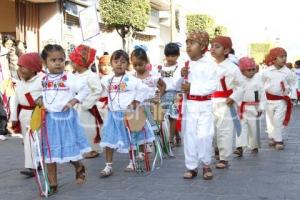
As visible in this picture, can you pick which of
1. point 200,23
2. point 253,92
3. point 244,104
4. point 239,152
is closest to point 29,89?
point 239,152

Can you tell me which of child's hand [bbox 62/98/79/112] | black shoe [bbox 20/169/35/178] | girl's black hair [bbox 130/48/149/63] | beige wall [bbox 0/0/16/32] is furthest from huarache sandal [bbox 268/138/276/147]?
beige wall [bbox 0/0/16/32]

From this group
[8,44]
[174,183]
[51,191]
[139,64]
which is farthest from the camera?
[8,44]

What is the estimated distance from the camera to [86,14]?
1121 centimetres

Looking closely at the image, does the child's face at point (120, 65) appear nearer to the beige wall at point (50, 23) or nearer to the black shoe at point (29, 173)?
the black shoe at point (29, 173)

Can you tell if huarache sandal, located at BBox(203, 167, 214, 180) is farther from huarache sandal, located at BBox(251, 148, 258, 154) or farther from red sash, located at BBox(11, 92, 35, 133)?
huarache sandal, located at BBox(251, 148, 258, 154)

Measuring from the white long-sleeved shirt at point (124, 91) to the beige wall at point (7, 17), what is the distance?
35.6ft

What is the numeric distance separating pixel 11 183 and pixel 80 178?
0.89 m

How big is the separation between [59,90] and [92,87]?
2329mm

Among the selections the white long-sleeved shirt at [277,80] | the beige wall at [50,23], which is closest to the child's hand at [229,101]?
the white long-sleeved shirt at [277,80]

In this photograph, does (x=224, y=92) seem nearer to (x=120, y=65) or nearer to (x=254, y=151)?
(x=120, y=65)

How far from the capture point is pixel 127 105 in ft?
23.9

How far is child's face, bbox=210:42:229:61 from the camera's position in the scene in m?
7.75

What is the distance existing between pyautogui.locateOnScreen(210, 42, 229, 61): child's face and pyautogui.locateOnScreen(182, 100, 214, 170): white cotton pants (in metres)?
1.11

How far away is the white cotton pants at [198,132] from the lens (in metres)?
6.83
